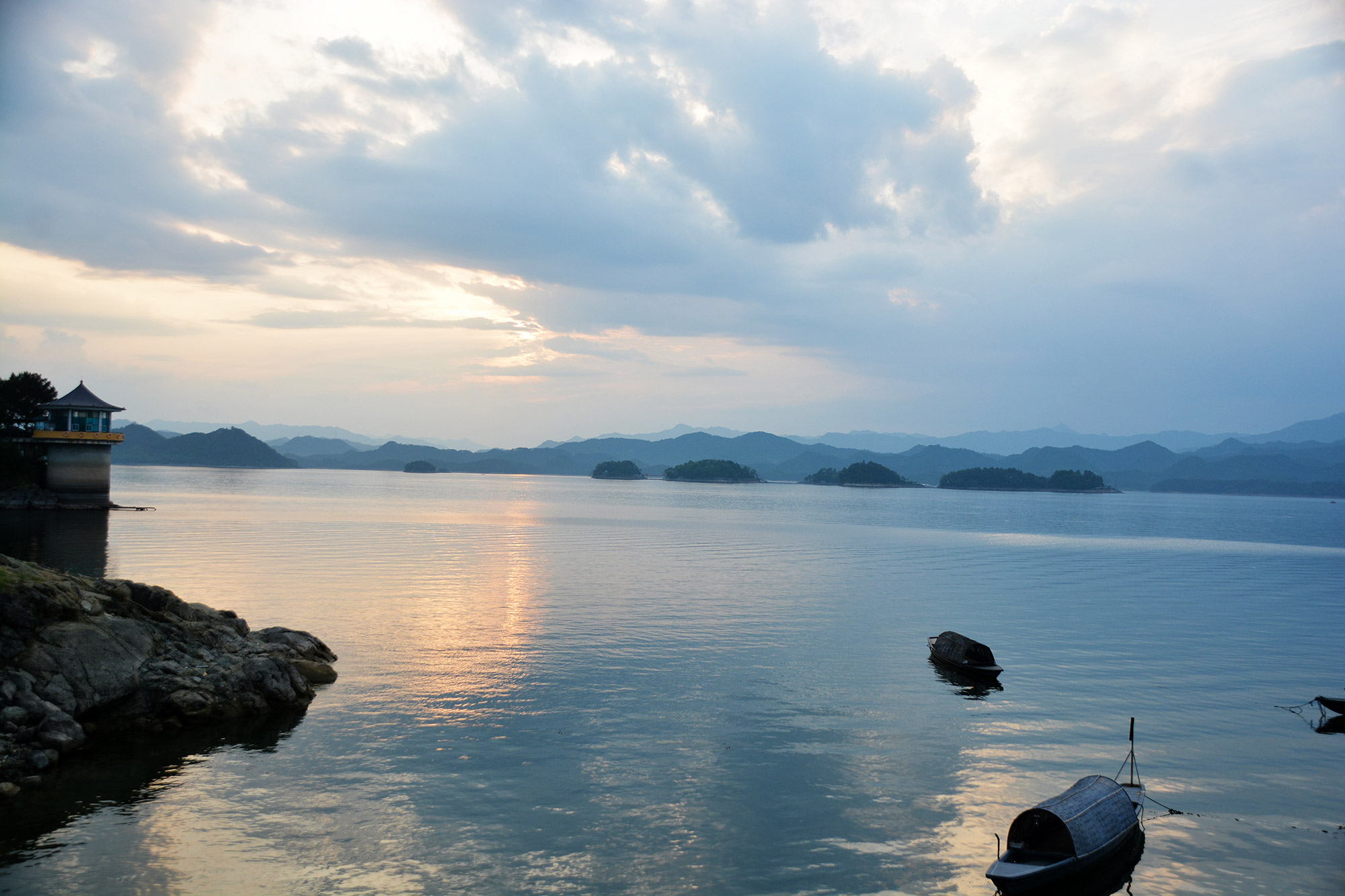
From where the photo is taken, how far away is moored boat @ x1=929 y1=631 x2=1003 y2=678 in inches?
1266

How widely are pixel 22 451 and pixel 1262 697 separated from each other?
131 m

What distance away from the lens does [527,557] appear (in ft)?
234

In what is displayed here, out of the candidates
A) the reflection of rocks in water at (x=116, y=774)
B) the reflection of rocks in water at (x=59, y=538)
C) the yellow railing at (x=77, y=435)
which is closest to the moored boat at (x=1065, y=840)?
the reflection of rocks in water at (x=116, y=774)

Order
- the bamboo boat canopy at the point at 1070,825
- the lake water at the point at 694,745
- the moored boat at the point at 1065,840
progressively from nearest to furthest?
the moored boat at the point at 1065,840 → the lake water at the point at 694,745 → the bamboo boat canopy at the point at 1070,825

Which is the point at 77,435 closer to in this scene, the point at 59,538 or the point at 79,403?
the point at 79,403

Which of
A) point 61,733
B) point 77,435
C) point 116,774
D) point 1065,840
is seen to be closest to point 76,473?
point 77,435

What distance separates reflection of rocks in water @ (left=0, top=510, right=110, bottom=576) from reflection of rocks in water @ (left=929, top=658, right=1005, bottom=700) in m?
43.1

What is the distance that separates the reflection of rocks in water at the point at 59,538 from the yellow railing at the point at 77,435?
9504 mm

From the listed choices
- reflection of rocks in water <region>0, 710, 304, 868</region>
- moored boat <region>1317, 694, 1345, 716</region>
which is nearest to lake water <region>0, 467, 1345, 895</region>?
reflection of rocks in water <region>0, 710, 304, 868</region>

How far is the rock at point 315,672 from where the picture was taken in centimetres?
2866

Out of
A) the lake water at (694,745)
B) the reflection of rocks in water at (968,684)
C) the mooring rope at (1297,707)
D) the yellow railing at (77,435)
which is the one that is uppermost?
the yellow railing at (77,435)

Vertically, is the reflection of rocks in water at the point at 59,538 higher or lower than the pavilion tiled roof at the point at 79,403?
lower

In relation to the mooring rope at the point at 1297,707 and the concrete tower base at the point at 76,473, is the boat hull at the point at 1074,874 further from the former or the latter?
the concrete tower base at the point at 76,473

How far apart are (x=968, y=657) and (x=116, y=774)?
101 feet
